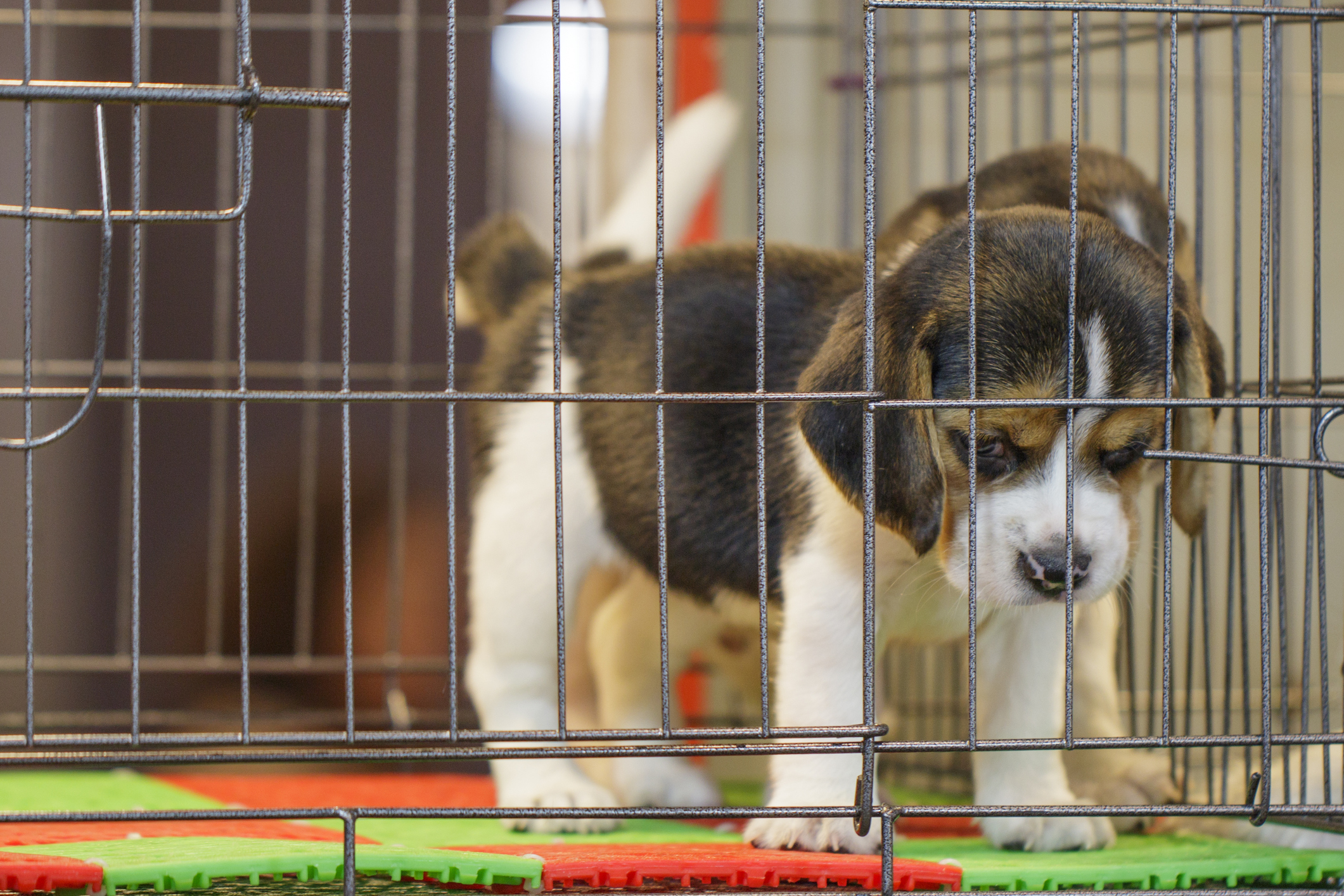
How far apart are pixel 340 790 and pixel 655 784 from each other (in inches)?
25.4

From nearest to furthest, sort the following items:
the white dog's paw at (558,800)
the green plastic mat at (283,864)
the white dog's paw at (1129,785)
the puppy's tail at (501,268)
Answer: the green plastic mat at (283,864) < the white dog's paw at (558,800) < the white dog's paw at (1129,785) < the puppy's tail at (501,268)

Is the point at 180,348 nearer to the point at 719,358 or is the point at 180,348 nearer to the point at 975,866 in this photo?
the point at 719,358

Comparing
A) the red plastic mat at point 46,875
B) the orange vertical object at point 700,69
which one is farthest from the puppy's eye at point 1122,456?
the orange vertical object at point 700,69

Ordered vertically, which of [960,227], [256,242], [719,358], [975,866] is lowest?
[975,866]

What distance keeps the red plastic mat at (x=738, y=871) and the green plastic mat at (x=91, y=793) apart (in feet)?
2.59

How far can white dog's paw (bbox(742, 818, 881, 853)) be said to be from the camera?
1723 millimetres

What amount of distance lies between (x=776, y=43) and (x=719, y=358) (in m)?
1.85

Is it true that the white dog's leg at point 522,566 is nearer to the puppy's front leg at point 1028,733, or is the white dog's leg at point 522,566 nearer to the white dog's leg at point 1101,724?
the puppy's front leg at point 1028,733

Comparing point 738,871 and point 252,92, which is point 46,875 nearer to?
point 738,871

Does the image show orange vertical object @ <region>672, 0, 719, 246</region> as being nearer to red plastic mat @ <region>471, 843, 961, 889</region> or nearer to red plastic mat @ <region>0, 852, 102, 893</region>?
red plastic mat @ <region>471, 843, 961, 889</region>

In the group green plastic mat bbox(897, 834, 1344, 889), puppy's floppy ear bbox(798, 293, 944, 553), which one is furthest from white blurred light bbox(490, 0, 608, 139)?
green plastic mat bbox(897, 834, 1344, 889)

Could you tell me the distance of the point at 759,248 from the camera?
157cm

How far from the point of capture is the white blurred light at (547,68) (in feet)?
9.74

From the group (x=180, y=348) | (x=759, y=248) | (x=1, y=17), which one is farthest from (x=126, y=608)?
(x=759, y=248)
